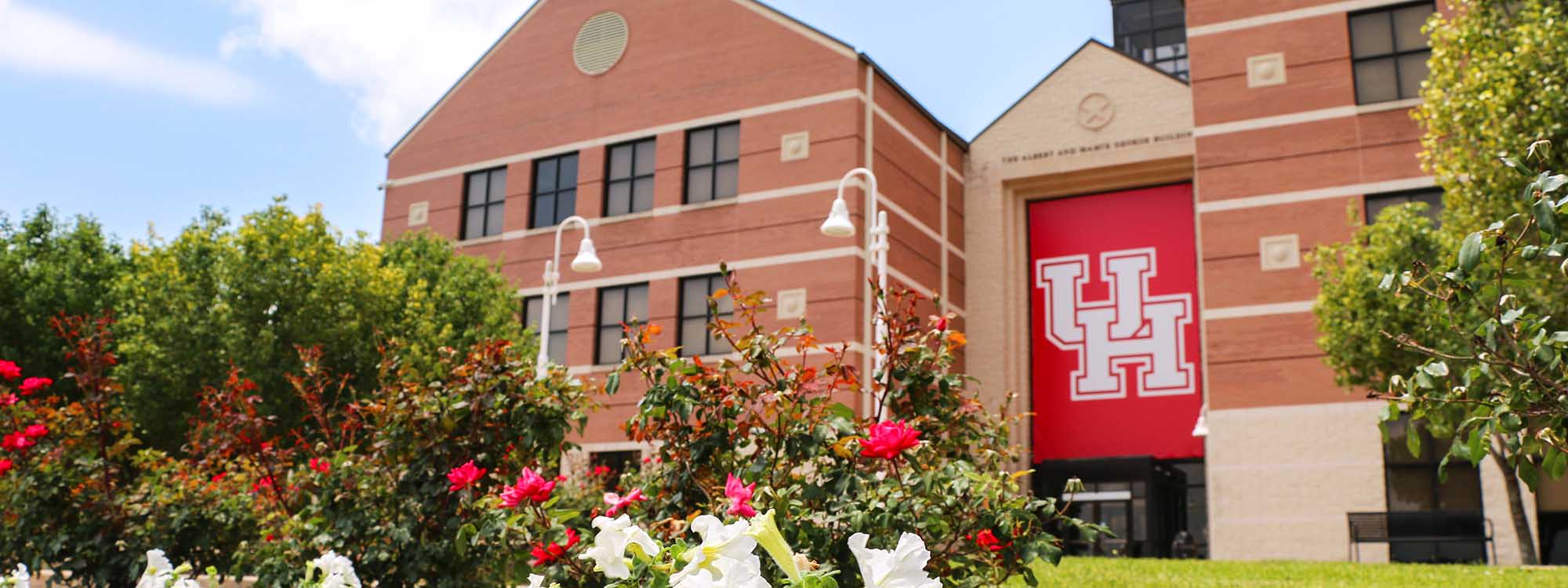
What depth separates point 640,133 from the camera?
1043 inches

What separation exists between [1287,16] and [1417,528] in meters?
9.53

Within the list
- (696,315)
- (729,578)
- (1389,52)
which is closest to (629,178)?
(696,315)

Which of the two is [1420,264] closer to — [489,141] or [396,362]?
[396,362]

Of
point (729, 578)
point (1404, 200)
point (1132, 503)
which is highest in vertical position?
point (1404, 200)

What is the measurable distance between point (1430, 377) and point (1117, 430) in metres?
22.3

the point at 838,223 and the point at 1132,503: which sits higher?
the point at 838,223

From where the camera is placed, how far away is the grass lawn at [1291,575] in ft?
34.2

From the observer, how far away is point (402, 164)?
3011 centimetres

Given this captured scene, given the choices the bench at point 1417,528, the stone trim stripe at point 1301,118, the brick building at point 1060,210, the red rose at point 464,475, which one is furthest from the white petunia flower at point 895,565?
the stone trim stripe at point 1301,118

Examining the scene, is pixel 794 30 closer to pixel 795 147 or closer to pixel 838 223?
pixel 795 147

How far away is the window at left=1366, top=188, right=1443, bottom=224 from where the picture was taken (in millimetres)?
20516

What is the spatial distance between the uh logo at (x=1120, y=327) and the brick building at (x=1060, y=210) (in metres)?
0.06

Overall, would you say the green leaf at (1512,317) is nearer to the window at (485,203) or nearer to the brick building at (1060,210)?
the brick building at (1060,210)

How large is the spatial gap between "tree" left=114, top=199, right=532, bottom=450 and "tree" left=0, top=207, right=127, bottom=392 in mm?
6685
